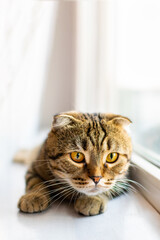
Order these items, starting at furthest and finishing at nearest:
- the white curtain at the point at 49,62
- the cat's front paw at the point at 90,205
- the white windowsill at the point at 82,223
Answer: the white curtain at the point at 49,62, the cat's front paw at the point at 90,205, the white windowsill at the point at 82,223

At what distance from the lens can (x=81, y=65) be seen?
1938 millimetres

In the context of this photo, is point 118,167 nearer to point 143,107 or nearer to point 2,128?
point 2,128

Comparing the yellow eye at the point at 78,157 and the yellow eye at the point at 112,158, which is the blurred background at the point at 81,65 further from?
the yellow eye at the point at 78,157

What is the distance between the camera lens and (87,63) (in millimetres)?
1941

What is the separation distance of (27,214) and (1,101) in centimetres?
53

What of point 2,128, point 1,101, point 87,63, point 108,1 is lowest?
point 2,128

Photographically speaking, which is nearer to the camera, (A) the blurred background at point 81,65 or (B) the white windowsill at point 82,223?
(B) the white windowsill at point 82,223

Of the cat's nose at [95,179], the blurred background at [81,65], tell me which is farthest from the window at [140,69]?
the cat's nose at [95,179]

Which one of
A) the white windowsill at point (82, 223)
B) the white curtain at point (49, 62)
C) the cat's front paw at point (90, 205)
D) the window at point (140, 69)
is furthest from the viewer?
the window at point (140, 69)

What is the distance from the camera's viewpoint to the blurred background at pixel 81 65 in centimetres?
125

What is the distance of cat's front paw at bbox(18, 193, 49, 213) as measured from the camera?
82 cm

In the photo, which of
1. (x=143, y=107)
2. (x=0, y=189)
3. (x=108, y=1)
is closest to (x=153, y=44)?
(x=143, y=107)


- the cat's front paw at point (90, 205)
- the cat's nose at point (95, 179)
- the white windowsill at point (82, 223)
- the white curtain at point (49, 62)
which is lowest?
the white windowsill at point (82, 223)

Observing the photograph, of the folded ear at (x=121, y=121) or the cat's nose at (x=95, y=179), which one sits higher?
the folded ear at (x=121, y=121)
